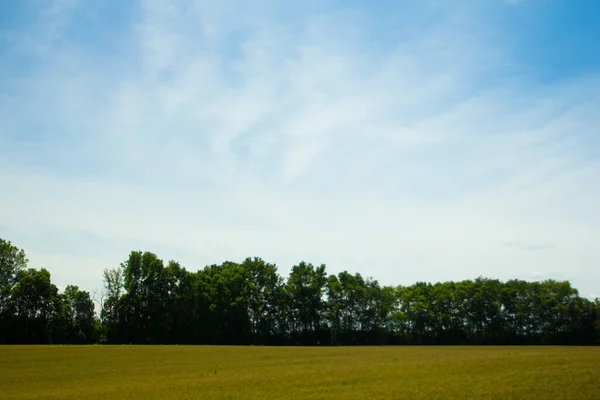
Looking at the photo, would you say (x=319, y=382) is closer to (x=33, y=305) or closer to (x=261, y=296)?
(x=261, y=296)

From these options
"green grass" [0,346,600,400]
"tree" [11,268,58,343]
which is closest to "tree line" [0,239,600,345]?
"tree" [11,268,58,343]

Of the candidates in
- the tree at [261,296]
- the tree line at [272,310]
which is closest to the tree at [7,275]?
the tree line at [272,310]

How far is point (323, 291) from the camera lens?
5017 inches

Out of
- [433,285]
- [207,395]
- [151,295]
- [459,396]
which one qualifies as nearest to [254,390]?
[207,395]

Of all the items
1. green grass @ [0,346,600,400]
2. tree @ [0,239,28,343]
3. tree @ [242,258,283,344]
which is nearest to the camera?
green grass @ [0,346,600,400]

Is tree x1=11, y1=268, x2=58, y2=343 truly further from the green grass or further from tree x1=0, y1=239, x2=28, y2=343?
the green grass

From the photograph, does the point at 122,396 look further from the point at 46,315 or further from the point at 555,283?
the point at 555,283

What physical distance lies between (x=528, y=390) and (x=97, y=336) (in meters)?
120

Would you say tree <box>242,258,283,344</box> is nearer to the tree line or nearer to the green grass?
the tree line

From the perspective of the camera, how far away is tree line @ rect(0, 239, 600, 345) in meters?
107

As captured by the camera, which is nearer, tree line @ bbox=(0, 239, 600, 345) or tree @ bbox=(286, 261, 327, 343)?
tree line @ bbox=(0, 239, 600, 345)

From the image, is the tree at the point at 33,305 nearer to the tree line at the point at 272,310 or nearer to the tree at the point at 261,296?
the tree line at the point at 272,310

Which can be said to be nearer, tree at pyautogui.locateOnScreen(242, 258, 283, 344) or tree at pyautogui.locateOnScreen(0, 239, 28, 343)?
tree at pyautogui.locateOnScreen(0, 239, 28, 343)

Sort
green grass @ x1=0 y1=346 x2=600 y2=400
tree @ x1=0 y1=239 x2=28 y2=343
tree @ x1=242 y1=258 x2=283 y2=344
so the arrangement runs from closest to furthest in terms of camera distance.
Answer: green grass @ x1=0 y1=346 x2=600 y2=400 < tree @ x1=0 y1=239 x2=28 y2=343 < tree @ x1=242 y1=258 x2=283 y2=344
